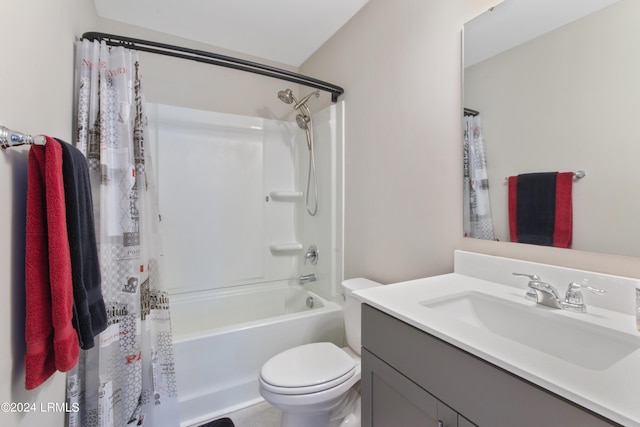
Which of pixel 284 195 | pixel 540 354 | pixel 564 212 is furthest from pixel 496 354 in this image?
pixel 284 195

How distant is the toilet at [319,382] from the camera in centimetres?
120

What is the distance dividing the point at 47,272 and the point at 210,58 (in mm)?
1467

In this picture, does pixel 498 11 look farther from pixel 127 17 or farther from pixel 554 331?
pixel 127 17

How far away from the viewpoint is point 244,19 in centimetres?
191

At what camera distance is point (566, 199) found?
92 cm

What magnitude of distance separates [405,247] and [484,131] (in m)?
0.67

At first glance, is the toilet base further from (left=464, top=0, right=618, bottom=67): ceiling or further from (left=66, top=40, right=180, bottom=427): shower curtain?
(left=464, top=0, right=618, bottom=67): ceiling

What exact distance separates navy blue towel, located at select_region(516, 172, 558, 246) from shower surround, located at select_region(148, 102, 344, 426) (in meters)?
1.16

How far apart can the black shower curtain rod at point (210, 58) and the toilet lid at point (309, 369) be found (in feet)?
5.33

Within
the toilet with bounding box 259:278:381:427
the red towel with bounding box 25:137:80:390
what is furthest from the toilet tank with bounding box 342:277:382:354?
the red towel with bounding box 25:137:80:390

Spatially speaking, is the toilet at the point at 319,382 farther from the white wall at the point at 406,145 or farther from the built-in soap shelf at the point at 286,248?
the built-in soap shelf at the point at 286,248

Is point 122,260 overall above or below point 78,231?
below

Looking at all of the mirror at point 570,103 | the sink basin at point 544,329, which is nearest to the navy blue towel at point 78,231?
the sink basin at point 544,329

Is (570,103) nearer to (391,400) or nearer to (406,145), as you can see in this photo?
(406,145)
